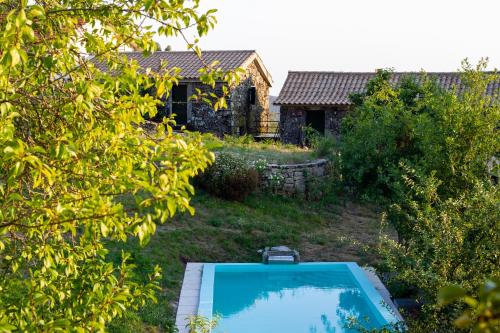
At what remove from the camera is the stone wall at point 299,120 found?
2428 cm

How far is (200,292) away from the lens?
10195 mm

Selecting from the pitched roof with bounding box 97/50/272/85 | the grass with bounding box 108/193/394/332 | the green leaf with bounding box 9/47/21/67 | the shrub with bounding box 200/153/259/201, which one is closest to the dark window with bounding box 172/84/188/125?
the pitched roof with bounding box 97/50/272/85

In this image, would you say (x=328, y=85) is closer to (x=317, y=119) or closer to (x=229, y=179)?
(x=317, y=119)

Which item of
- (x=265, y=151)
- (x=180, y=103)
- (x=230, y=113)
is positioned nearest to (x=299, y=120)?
(x=230, y=113)

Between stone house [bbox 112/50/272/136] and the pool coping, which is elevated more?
stone house [bbox 112/50/272/136]

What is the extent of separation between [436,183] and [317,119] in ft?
51.4

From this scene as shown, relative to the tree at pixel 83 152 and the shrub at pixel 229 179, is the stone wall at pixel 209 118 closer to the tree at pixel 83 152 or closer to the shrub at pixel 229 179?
the shrub at pixel 229 179

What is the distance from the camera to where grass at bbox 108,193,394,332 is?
37.2 feet

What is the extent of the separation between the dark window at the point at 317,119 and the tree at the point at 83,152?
20.2 m

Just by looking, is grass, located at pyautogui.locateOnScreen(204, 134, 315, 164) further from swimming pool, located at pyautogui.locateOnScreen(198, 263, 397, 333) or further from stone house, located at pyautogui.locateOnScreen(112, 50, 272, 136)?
swimming pool, located at pyautogui.locateOnScreen(198, 263, 397, 333)

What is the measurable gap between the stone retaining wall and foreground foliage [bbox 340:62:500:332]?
399 centimetres

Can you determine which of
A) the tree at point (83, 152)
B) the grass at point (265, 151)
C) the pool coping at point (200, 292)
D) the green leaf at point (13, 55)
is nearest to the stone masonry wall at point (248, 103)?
the grass at point (265, 151)

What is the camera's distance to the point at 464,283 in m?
5.81

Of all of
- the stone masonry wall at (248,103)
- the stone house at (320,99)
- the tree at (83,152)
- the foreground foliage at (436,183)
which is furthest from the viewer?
the stone masonry wall at (248,103)
